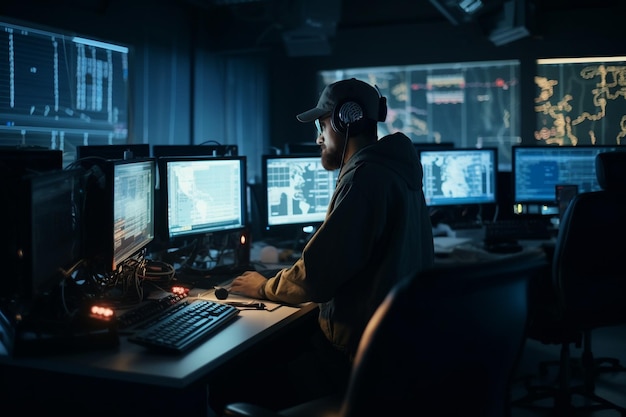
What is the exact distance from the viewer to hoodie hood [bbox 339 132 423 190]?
2037 mm

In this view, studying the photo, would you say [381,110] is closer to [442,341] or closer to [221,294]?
[221,294]

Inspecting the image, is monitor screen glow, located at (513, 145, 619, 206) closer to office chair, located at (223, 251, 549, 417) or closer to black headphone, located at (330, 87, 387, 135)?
black headphone, located at (330, 87, 387, 135)

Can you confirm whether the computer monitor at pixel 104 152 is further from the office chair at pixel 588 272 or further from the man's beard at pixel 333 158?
the office chair at pixel 588 272

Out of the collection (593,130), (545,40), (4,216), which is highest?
(545,40)

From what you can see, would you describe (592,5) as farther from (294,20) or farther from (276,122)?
(276,122)

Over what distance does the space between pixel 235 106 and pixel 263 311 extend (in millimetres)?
4924

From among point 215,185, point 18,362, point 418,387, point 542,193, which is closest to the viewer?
point 418,387

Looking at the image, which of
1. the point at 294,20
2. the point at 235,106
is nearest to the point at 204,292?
the point at 294,20

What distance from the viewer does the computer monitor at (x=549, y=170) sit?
4230mm

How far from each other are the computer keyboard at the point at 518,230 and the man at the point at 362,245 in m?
1.80

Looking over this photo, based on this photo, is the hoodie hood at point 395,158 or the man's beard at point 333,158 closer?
the hoodie hood at point 395,158

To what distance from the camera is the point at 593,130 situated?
20.5 feet

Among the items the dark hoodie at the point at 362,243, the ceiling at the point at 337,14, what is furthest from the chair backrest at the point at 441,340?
the ceiling at the point at 337,14

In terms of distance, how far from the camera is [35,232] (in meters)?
1.64
